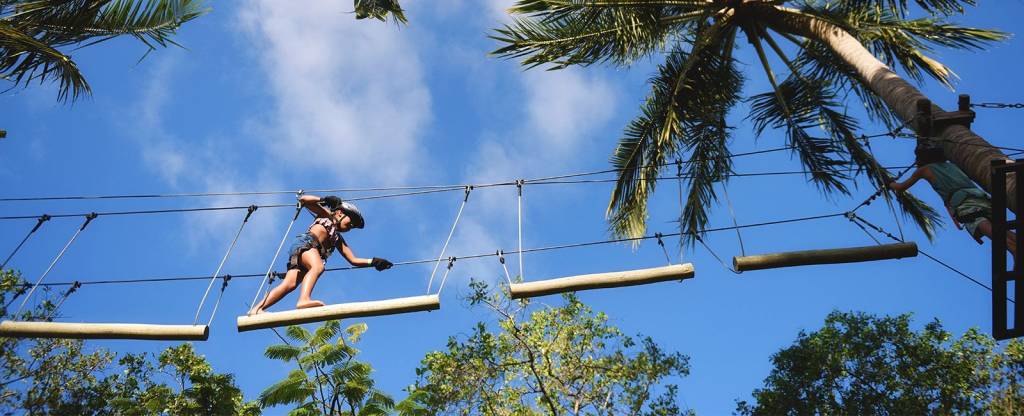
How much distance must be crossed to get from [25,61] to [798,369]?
12487 millimetres

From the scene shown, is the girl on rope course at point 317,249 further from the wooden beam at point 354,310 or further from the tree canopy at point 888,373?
the tree canopy at point 888,373

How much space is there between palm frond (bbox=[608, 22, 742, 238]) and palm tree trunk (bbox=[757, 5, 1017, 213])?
652 millimetres

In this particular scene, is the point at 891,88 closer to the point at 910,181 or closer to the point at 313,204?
the point at 910,181

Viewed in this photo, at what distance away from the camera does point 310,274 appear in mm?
7238

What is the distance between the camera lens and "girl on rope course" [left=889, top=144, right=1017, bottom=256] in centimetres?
644

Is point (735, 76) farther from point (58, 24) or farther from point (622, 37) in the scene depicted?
point (58, 24)

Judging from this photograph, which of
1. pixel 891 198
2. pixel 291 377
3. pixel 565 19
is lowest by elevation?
pixel 891 198

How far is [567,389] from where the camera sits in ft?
43.6

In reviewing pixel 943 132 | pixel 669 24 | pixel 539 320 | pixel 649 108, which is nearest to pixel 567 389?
pixel 539 320

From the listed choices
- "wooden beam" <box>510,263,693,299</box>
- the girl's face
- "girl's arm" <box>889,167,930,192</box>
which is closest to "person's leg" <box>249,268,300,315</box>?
the girl's face

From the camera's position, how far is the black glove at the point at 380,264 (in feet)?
24.4

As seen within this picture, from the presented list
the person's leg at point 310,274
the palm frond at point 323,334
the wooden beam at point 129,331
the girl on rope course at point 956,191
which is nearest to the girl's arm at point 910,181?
the girl on rope course at point 956,191

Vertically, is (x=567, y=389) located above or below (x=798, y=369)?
below

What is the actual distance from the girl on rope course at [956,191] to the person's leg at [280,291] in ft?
16.7
